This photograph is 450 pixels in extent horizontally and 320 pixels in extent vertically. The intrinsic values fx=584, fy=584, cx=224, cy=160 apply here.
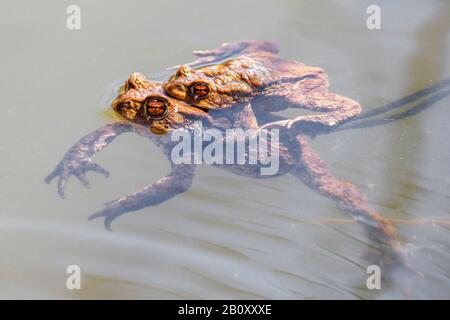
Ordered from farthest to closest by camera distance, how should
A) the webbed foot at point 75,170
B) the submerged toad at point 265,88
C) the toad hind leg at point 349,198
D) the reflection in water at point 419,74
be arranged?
the submerged toad at point 265,88 → the reflection in water at point 419,74 → the webbed foot at point 75,170 → the toad hind leg at point 349,198

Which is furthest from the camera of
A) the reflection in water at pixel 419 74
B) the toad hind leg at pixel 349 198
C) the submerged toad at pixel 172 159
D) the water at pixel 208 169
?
the reflection in water at pixel 419 74

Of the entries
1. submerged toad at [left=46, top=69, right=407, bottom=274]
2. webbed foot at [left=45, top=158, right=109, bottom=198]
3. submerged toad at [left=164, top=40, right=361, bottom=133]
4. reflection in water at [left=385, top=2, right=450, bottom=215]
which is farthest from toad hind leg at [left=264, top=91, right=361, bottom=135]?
webbed foot at [left=45, top=158, right=109, bottom=198]

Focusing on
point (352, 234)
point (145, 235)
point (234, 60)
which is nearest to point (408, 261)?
point (352, 234)

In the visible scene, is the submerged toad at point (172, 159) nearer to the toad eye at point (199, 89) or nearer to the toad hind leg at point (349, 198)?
the toad hind leg at point (349, 198)

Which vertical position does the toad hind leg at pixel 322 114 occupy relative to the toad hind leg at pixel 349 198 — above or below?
above

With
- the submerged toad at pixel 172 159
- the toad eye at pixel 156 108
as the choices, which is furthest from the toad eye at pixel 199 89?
the toad eye at pixel 156 108
